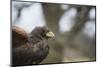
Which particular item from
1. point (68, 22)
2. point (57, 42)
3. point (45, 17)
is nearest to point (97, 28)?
point (68, 22)

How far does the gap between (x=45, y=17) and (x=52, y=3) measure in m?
0.22

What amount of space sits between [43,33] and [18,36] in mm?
338

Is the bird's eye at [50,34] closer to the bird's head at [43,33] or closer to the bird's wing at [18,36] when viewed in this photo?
the bird's head at [43,33]

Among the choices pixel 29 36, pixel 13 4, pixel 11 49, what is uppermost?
pixel 13 4

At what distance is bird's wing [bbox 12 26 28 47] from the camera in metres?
2.22

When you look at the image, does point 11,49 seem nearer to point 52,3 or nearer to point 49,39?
point 49,39

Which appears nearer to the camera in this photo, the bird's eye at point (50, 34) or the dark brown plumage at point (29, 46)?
the dark brown plumage at point (29, 46)

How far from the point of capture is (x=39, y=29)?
232 cm

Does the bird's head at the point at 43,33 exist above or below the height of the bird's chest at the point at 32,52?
above

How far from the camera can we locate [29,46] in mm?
2277

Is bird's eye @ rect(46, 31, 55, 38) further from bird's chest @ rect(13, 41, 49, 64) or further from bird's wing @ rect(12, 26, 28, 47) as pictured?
bird's wing @ rect(12, 26, 28, 47)

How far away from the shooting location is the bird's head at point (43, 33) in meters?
2.31

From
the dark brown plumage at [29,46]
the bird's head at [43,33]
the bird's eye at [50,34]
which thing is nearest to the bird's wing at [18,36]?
the dark brown plumage at [29,46]

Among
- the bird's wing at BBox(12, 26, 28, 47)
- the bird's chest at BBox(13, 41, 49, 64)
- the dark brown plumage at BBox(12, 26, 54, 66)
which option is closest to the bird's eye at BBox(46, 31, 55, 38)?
the dark brown plumage at BBox(12, 26, 54, 66)
